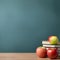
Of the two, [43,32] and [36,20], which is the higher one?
[36,20]

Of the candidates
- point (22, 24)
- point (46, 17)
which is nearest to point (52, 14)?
point (46, 17)

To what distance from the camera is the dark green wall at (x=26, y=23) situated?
2.02 metres

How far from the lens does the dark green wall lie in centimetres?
202

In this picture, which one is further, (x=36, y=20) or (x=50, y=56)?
(x=36, y=20)

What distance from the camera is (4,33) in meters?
2.04

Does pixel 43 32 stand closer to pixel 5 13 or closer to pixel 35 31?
pixel 35 31

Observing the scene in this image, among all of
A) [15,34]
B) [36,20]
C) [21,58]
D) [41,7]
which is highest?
[41,7]

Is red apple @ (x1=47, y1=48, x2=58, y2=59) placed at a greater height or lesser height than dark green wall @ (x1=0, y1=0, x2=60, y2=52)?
lesser

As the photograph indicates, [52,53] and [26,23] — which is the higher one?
[26,23]

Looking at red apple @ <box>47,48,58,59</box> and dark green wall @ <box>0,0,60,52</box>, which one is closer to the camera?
red apple @ <box>47,48,58,59</box>

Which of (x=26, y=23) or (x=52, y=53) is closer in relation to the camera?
(x=52, y=53)

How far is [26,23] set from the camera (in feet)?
6.68

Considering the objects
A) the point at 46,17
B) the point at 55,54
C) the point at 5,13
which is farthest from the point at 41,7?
the point at 55,54

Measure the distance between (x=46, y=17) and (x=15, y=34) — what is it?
430mm
